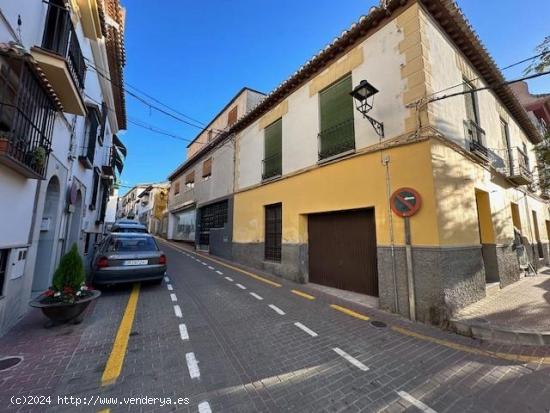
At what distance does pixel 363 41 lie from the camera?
266 inches

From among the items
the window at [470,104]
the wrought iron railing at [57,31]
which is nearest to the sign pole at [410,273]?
the window at [470,104]

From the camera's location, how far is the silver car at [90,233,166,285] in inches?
231

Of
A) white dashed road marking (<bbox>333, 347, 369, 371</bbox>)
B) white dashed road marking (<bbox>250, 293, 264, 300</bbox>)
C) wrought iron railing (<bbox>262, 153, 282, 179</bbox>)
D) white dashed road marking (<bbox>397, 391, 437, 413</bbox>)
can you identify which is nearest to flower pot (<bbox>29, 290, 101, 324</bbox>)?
white dashed road marking (<bbox>250, 293, 264, 300</bbox>)

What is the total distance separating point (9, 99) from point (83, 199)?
582 centimetres

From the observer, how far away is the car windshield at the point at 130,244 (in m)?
6.39

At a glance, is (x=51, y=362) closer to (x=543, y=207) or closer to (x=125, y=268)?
(x=125, y=268)

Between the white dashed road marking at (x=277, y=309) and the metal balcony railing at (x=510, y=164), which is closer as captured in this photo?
the white dashed road marking at (x=277, y=309)

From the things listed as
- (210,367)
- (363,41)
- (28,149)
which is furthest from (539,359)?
(28,149)

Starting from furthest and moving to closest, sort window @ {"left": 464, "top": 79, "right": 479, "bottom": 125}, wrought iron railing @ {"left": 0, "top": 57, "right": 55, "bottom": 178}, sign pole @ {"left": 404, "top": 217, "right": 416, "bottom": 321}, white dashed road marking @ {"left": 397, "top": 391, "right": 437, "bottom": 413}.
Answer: window @ {"left": 464, "top": 79, "right": 479, "bottom": 125}
sign pole @ {"left": 404, "top": 217, "right": 416, "bottom": 321}
wrought iron railing @ {"left": 0, "top": 57, "right": 55, "bottom": 178}
white dashed road marking @ {"left": 397, "top": 391, "right": 437, "bottom": 413}

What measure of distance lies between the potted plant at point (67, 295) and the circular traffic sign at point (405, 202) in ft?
20.4

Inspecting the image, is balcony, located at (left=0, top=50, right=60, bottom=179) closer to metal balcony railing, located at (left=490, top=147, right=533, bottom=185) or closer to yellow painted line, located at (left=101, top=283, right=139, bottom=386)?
yellow painted line, located at (left=101, top=283, right=139, bottom=386)

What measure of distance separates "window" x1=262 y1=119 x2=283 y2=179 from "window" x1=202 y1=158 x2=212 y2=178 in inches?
265

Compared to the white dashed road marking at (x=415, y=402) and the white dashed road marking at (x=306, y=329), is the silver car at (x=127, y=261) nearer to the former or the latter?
the white dashed road marking at (x=306, y=329)

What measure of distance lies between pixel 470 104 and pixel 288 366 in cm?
845
